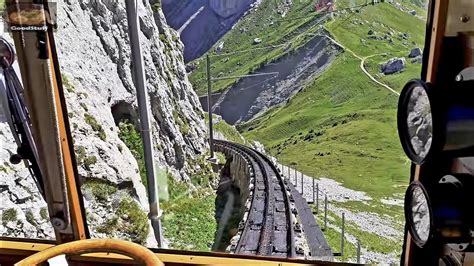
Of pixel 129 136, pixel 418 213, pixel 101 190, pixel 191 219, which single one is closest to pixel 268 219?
pixel 191 219

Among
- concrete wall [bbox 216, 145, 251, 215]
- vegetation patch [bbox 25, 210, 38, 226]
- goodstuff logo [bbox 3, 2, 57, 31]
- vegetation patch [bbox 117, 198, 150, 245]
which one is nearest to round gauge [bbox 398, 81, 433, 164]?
goodstuff logo [bbox 3, 2, 57, 31]

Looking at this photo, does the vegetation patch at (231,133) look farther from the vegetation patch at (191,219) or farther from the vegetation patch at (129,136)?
the vegetation patch at (129,136)

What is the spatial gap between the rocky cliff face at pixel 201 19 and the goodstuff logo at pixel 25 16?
154 cm

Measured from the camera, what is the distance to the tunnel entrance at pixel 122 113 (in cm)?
565

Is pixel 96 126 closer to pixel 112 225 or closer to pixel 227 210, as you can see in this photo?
pixel 112 225

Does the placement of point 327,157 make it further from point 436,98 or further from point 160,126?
point 436,98

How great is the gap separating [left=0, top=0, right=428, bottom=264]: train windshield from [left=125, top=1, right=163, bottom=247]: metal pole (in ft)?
0.05

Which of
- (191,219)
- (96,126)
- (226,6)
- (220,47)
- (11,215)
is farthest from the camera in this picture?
(96,126)

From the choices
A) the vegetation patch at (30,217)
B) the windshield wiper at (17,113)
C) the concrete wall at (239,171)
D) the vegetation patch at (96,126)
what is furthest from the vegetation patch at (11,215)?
the concrete wall at (239,171)

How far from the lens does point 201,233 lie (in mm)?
4570

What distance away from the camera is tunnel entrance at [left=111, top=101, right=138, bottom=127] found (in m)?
5.65

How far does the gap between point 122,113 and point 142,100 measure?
3.09 meters

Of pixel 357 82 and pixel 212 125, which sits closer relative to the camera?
pixel 357 82

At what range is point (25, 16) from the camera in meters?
1.75
